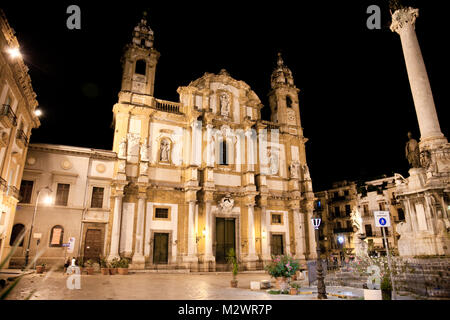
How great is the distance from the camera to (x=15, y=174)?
65.1 ft

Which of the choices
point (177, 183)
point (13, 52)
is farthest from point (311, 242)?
point (13, 52)

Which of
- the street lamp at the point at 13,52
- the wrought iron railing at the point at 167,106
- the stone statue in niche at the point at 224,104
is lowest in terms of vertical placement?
the street lamp at the point at 13,52

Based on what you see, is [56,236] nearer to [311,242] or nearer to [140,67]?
[140,67]

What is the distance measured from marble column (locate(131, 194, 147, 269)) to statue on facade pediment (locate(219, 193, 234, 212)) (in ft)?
21.4

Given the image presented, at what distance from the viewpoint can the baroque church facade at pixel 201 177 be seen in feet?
78.4

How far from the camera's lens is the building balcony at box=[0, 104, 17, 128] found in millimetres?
16059

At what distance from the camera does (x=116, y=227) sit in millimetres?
22375

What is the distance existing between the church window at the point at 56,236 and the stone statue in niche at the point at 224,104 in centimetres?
1700

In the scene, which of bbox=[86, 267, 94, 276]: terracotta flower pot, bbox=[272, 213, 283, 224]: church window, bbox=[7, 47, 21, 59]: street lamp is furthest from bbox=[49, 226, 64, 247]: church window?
bbox=[272, 213, 283, 224]: church window

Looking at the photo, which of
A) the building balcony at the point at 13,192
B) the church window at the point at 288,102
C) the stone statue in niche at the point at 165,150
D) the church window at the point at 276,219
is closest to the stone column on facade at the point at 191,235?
the stone statue in niche at the point at 165,150

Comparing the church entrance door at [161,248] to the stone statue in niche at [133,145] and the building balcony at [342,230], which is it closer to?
the stone statue in niche at [133,145]

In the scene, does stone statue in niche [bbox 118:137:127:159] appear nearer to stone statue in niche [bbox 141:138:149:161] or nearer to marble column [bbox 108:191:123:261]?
stone statue in niche [bbox 141:138:149:161]
